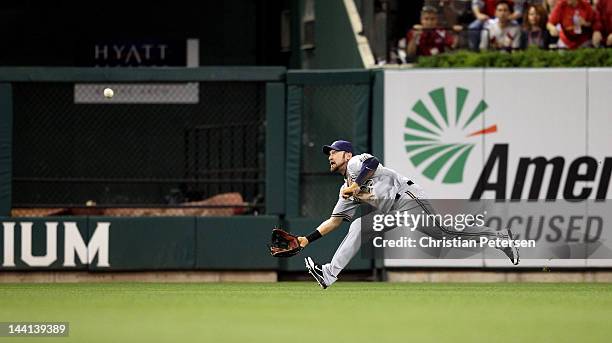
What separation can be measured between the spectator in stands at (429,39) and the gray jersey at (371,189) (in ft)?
16.5

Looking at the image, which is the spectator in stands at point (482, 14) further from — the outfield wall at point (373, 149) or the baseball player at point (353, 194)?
the baseball player at point (353, 194)

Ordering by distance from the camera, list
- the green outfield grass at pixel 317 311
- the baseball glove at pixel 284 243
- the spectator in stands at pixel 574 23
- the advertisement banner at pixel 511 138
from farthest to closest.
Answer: the spectator in stands at pixel 574 23 < the advertisement banner at pixel 511 138 < the baseball glove at pixel 284 243 < the green outfield grass at pixel 317 311

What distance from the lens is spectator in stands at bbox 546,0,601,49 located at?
66.1 ft

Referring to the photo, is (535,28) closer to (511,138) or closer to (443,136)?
(511,138)

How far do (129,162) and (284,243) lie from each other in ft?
18.1

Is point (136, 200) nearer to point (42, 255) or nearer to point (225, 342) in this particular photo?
point (42, 255)

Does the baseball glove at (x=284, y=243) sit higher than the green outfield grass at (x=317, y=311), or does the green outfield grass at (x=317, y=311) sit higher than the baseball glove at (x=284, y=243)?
the baseball glove at (x=284, y=243)

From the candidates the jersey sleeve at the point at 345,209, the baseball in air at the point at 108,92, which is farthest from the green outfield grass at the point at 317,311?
the baseball in air at the point at 108,92

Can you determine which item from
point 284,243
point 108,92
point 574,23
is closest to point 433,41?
point 574,23

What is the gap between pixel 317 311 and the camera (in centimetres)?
1294

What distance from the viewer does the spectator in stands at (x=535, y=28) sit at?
20156 mm

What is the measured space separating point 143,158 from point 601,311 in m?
10.0

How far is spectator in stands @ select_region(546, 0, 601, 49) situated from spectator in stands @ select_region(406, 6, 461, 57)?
5.16 feet

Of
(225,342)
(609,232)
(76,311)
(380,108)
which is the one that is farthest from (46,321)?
(609,232)
